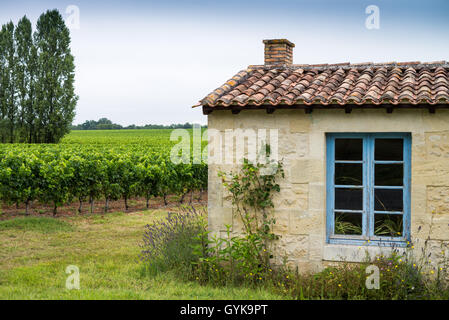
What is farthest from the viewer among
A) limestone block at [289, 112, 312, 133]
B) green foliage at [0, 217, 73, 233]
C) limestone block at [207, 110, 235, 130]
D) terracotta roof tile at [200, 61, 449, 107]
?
green foliage at [0, 217, 73, 233]

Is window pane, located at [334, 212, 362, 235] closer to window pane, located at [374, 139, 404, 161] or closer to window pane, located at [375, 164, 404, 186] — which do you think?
window pane, located at [375, 164, 404, 186]

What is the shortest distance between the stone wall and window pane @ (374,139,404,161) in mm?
218

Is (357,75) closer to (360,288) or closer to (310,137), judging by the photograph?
(310,137)

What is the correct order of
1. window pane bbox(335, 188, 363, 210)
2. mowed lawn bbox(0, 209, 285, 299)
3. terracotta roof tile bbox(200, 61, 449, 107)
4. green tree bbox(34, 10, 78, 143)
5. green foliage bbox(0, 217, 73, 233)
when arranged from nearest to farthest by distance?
1. mowed lawn bbox(0, 209, 285, 299)
2. terracotta roof tile bbox(200, 61, 449, 107)
3. window pane bbox(335, 188, 363, 210)
4. green foliage bbox(0, 217, 73, 233)
5. green tree bbox(34, 10, 78, 143)

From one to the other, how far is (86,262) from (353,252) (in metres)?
4.79

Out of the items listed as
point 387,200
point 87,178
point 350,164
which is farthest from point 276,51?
point 87,178

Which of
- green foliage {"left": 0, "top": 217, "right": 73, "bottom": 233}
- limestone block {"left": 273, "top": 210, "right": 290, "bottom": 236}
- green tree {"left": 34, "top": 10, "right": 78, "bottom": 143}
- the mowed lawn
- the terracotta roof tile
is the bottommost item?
the mowed lawn

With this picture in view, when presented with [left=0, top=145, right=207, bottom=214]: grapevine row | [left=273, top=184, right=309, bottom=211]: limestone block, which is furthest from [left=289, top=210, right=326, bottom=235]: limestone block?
[left=0, top=145, right=207, bottom=214]: grapevine row

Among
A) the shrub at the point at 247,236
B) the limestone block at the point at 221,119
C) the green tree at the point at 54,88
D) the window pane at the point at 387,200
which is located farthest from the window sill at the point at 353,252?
the green tree at the point at 54,88

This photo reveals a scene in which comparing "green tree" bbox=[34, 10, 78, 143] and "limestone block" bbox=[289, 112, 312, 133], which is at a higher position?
"green tree" bbox=[34, 10, 78, 143]

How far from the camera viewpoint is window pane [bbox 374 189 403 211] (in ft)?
22.2

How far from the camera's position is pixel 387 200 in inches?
267
